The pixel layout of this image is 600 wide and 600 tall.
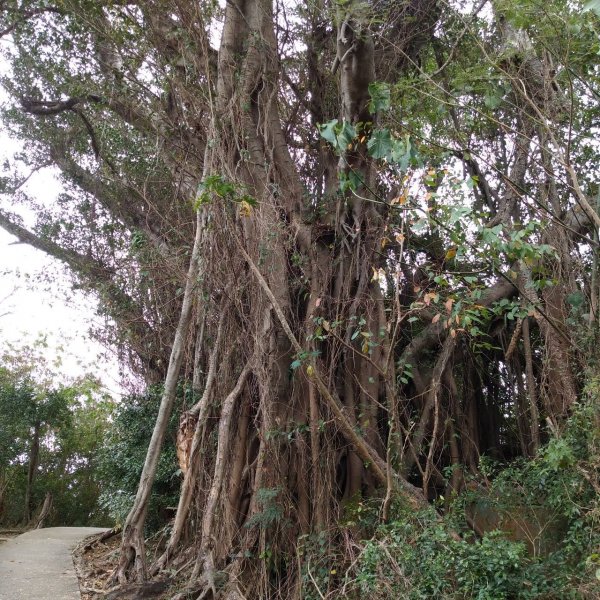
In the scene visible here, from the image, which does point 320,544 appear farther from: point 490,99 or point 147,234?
point 147,234

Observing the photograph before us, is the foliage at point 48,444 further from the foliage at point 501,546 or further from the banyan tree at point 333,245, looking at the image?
the foliage at point 501,546

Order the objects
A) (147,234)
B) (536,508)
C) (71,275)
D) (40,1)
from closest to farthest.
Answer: (536,508) < (40,1) < (147,234) < (71,275)

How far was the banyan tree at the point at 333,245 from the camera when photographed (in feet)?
A: 17.4

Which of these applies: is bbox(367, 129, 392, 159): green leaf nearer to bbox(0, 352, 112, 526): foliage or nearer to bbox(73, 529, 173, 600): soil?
bbox(73, 529, 173, 600): soil

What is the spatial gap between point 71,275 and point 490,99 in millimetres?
8061

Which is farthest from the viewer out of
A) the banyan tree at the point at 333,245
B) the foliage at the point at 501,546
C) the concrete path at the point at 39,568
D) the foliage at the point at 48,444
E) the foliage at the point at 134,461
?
the foliage at the point at 48,444

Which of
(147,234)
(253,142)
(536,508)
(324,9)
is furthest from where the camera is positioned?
(147,234)

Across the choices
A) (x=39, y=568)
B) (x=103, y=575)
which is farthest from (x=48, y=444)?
(x=103, y=575)

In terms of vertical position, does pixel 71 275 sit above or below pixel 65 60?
below

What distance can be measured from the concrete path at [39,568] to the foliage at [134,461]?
3.16 feet

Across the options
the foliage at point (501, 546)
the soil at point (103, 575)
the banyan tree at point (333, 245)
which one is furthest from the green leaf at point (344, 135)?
the soil at point (103, 575)

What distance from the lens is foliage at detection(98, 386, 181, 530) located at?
812 cm

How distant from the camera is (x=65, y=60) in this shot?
8.52 m

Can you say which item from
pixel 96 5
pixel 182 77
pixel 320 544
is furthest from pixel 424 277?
pixel 96 5
